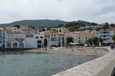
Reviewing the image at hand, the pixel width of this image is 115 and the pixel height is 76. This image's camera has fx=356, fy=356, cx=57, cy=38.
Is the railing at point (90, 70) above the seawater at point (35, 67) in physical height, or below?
above

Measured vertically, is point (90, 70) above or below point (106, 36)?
above

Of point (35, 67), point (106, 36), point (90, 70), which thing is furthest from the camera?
point (106, 36)

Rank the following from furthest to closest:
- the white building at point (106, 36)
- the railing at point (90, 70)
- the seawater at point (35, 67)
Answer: the white building at point (106, 36) < the seawater at point (35, 67) < the railing at point (90, 70)

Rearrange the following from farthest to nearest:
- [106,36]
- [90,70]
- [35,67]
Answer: [106,36] → [35,67] → [90,70]

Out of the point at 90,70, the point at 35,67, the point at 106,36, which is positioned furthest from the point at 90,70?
the point at 106,36

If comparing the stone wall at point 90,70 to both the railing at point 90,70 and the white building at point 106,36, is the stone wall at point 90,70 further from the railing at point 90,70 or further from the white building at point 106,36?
the white building at point 106,36

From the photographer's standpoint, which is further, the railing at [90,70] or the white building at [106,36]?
the white building at [106,36]

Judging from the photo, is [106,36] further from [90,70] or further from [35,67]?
[90,70]

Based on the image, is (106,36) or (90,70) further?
(106,36)

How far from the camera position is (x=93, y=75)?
19.9 meters

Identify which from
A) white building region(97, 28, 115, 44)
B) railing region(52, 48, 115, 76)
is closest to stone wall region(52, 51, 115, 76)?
railing region(52, 48, 115, 76)

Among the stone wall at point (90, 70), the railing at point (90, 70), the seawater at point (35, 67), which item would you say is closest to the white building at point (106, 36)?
the seawater at point (35, 67)

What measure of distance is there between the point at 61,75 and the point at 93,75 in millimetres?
1796

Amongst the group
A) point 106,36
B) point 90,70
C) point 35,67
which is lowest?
point 106,36
